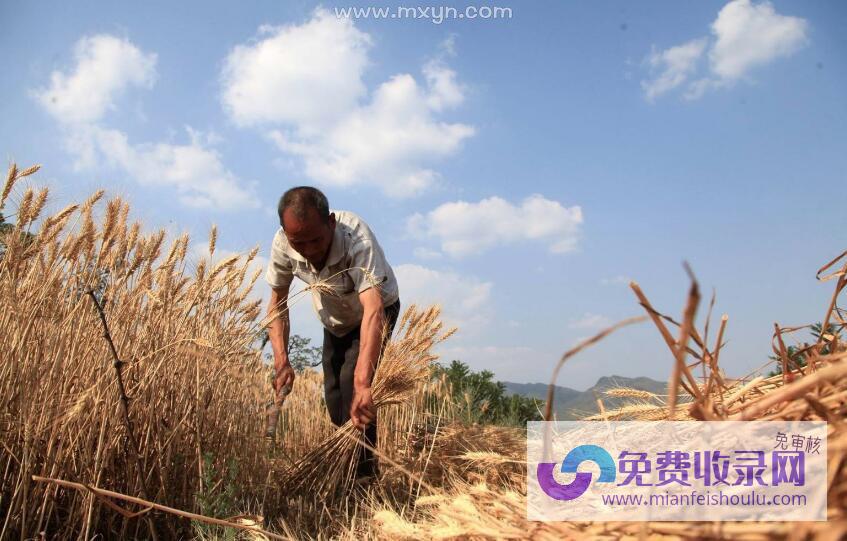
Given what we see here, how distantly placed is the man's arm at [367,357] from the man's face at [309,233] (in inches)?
12.7

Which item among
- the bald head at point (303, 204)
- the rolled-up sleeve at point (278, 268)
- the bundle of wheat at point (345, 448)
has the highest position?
the bald head at point (303, 204)

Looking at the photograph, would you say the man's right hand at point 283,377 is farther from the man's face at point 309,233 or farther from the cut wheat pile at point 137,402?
the man's face at point 309,233

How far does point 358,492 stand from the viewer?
288cm

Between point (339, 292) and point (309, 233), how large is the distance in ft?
1.66

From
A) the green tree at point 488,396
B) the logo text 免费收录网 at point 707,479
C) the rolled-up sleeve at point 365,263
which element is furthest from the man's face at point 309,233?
the green tree at point 488,396

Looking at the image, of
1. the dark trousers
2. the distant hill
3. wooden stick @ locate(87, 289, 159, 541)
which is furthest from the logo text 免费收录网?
the dark trousers

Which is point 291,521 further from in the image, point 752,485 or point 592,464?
point 752,485

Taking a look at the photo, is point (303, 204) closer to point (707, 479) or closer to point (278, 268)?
point (278, 268)

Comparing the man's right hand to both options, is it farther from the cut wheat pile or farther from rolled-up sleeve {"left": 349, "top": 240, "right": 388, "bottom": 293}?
rolled-up sleeve {"left": 349, "top": 240, "right": 388, "bottom": 293}

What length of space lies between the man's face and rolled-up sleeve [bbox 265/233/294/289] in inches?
13.8

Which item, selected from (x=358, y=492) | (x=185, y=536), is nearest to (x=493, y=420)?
(x=358, y=492)

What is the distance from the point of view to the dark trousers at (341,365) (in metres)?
3.23

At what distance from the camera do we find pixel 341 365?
3.60m

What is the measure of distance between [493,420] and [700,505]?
4891 millimetres
